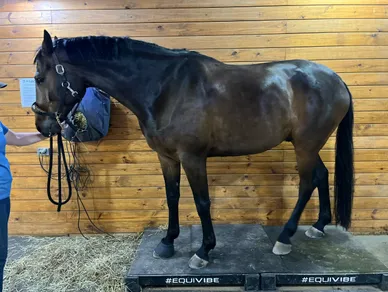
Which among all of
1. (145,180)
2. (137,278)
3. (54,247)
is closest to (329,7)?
(145,180)

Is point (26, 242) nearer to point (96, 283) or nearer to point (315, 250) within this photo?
point (96, 283)

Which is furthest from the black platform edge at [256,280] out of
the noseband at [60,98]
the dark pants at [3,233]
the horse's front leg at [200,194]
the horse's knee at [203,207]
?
the noseband at [60,98]

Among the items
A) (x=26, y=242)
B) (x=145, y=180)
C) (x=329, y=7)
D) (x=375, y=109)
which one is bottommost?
(x=26, y=242)

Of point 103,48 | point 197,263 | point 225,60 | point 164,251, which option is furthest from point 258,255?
point 103,48

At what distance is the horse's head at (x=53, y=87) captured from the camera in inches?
67.2

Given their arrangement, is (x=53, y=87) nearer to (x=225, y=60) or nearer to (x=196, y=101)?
(x=196, y=101)

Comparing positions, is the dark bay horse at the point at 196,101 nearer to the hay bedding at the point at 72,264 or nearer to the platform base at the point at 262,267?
the platform base at the point at 262,267

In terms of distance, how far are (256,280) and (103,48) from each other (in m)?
1.74

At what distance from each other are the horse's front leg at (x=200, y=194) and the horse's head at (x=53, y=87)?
2.53ft

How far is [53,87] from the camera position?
173 centimetres

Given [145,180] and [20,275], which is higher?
[145,180]

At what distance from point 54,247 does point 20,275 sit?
35 centimetres

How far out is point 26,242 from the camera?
2.67 metres

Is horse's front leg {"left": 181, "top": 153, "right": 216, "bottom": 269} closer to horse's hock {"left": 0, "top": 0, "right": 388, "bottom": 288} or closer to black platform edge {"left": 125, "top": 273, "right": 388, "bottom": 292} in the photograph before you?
horse's hock {"left": 0, "top": 0, "right": 388, "bottom": 288}
